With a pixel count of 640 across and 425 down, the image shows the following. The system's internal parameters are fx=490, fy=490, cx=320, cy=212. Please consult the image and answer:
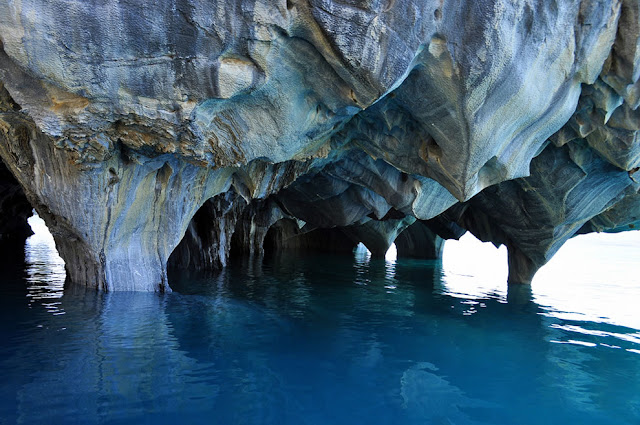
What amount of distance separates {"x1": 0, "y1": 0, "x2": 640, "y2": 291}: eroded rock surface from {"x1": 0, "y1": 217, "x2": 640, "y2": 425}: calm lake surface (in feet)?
6.86

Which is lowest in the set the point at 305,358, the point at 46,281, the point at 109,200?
the point at 305,358

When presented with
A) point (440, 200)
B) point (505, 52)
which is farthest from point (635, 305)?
point (505, 52)

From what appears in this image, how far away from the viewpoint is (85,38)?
5.43 m

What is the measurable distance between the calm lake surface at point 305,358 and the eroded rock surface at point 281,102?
2.09m

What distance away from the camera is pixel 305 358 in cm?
623

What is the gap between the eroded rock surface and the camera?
5594 mm

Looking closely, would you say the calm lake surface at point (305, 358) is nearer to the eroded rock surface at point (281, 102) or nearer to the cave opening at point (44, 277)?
the cave opening at point (44, 277)

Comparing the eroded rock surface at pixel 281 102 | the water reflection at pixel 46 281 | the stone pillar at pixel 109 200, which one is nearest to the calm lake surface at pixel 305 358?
the water reflection at pixel 46 281

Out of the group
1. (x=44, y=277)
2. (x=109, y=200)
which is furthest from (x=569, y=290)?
(x=44, y=277)

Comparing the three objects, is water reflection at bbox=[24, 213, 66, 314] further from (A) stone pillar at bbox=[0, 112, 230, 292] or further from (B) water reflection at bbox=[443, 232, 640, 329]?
(B) water reflection at bbox=[443, 232, 640, 329]

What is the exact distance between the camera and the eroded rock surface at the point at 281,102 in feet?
18.4

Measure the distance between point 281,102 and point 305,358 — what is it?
3.48 metres

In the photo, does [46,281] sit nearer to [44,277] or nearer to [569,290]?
[44,277]

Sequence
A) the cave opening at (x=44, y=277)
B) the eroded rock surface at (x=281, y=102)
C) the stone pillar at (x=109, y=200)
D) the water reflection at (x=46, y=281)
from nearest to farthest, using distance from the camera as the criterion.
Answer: the eroded rock surface at (x=281, y=102) < the stone pillar at (x=109, y=200) < the water reflection at (x=46, y=281) < the cave opening at (x=44, y=277)
